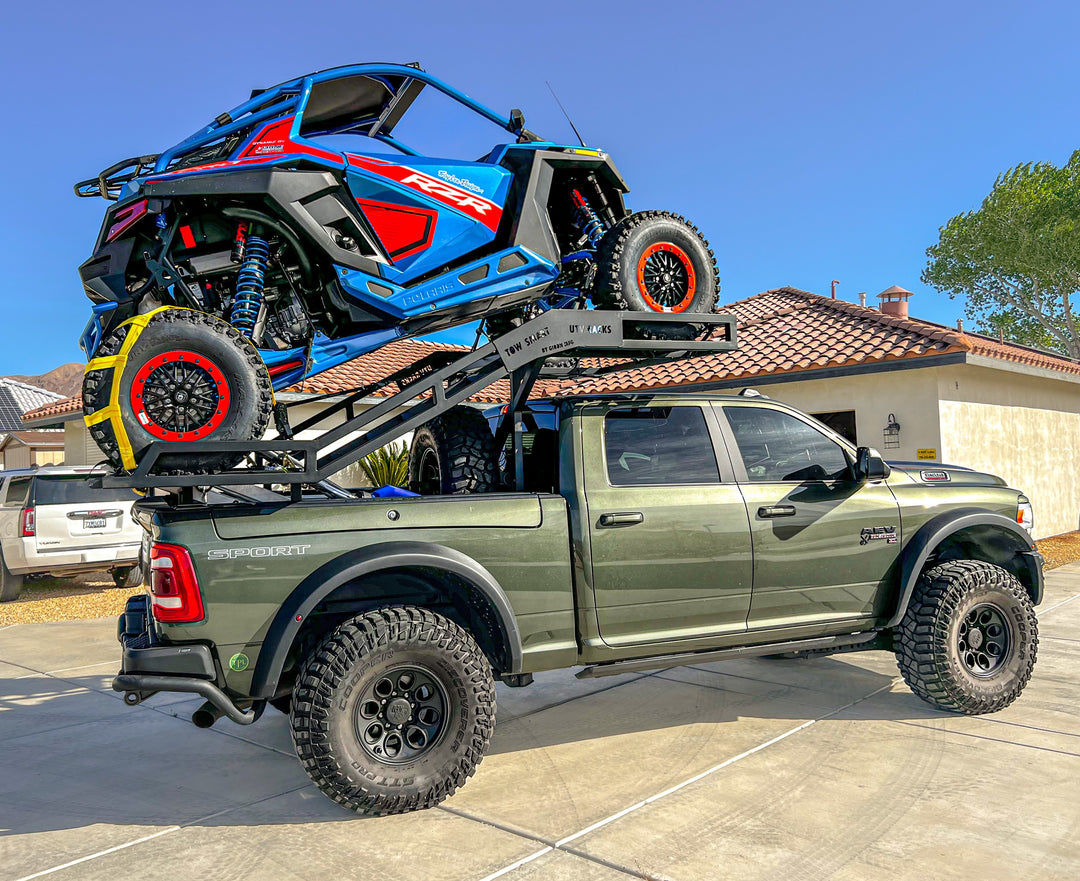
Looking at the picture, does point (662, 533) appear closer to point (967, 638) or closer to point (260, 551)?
point (260, 551)

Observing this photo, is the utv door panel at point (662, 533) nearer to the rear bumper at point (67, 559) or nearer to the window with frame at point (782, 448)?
the window with frame at point (782, 448)

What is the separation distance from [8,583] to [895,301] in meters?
17.0

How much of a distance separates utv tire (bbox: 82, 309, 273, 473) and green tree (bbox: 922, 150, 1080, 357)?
28.6 meters

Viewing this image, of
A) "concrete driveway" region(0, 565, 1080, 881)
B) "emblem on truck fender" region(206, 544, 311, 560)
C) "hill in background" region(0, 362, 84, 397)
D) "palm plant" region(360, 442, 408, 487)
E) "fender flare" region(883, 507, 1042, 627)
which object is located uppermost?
"hill in background" region(0, 362, 84, 397)

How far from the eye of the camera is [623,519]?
176 inches

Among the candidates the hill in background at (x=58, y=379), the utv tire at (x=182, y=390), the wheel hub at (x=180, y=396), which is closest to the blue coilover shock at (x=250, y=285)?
the utv tire at (x=182, y=390)

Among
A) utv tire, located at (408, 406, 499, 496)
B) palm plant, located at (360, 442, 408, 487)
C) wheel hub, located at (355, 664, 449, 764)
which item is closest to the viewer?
wheel hub, located at (355, 664, 449, 764)

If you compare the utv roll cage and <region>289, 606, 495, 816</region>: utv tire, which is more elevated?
the utv roll cage

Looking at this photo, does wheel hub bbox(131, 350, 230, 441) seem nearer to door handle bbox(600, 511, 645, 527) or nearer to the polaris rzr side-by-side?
the polaris rzr side-by-side

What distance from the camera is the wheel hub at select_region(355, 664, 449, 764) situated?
394cm

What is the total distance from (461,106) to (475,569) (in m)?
2.64

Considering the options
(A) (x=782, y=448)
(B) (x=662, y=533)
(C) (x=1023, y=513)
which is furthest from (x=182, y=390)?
(C) (x=1023, y=513)

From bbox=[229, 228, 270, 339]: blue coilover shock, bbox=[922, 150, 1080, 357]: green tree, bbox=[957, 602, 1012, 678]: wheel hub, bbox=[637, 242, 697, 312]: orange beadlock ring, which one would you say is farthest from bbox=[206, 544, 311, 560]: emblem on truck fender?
bbox=[922, 150, 1080, 357]: green tree

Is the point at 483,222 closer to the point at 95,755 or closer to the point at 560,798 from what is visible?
the point at 560,798
